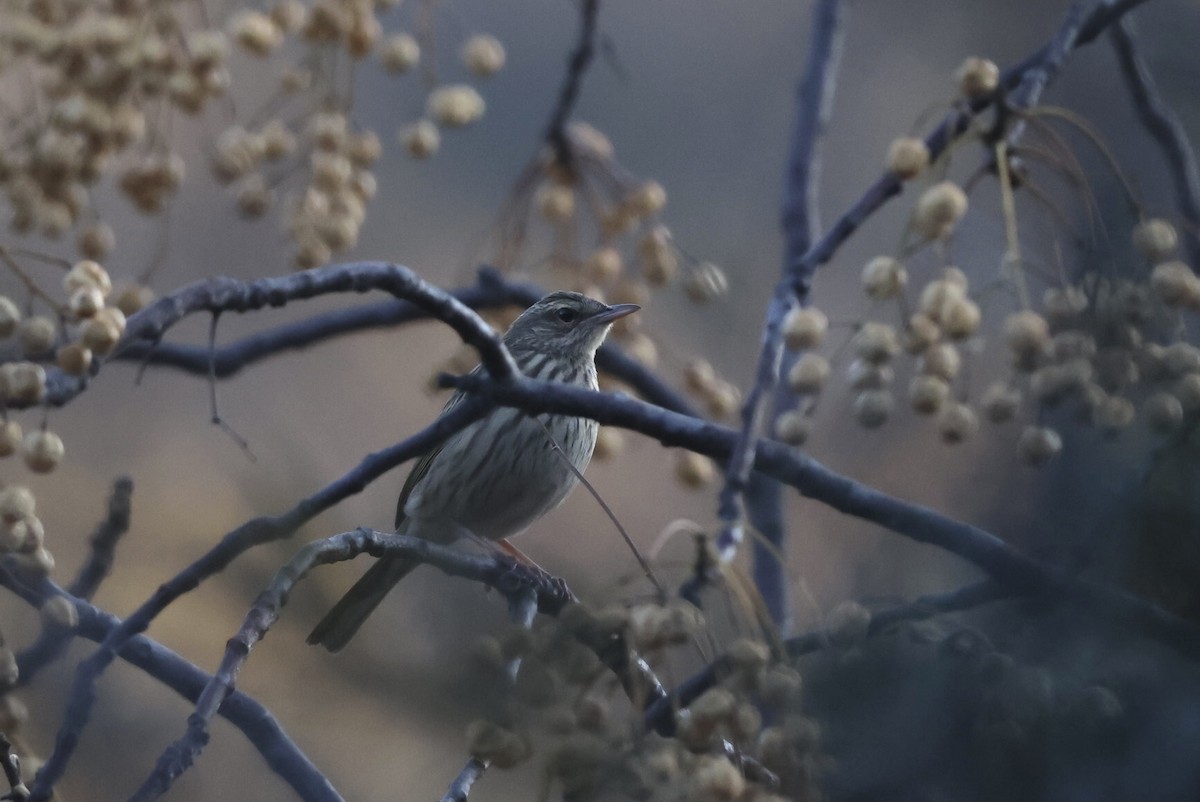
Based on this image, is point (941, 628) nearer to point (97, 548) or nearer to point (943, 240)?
point (943, 240)

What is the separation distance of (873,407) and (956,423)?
0.61 ft

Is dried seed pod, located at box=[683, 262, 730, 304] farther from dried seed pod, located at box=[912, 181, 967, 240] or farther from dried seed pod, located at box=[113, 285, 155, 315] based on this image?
dried seed pod, located at box=[912, 181, 967, 240]

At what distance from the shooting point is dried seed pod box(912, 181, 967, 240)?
2.68 m

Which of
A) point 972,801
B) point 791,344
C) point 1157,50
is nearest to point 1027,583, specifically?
point 972,801

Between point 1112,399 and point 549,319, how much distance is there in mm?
3113

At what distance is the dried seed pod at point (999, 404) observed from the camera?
2.80 metres

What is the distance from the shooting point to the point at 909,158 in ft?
9.69

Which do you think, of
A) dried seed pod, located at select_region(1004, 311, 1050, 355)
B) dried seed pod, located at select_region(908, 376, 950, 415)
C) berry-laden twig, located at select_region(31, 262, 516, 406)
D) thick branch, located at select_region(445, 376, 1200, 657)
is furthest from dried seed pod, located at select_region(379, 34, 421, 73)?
dried seed pod, located at select_region(1004, 311, 1050, 355)

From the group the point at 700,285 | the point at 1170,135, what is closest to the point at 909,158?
the point at 1170,135

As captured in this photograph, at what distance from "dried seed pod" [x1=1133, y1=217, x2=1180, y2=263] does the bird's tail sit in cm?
265

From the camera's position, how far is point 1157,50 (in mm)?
3873

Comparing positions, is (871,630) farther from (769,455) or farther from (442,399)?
(442,399)

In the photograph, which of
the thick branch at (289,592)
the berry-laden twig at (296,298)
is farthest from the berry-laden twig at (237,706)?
the berry-laden twig at (296,298)

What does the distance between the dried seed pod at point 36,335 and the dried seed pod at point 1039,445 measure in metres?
1.92
